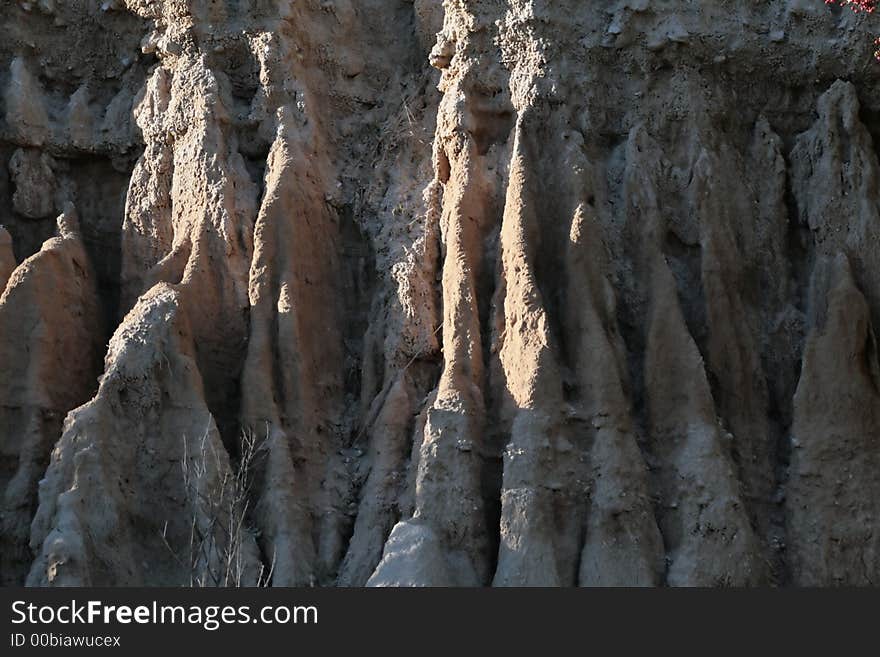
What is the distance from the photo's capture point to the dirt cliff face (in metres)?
19.9

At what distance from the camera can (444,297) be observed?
21.6m

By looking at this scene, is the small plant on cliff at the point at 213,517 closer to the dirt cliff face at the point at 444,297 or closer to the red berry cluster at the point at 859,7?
the dirt cliff face at the point at 444,297

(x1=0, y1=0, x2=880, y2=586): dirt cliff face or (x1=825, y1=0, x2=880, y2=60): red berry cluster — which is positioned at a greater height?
(x1=825, y1=0, x2=880, y2=60): red berry cluster

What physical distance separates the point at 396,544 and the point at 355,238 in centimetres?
570

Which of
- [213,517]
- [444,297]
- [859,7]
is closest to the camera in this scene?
[213,517]

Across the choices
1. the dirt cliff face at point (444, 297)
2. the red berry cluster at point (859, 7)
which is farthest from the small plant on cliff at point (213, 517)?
the red berry cluster at point (859, 7)

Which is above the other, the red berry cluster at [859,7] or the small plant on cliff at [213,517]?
the red berry cluster at [859,7]

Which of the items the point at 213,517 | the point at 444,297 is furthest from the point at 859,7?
Result: the point at 213,517

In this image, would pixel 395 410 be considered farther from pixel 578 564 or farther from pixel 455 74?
pixel 455 74

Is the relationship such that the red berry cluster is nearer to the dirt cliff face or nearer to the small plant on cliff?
the dirt cliff face

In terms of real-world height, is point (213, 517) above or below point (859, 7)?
below

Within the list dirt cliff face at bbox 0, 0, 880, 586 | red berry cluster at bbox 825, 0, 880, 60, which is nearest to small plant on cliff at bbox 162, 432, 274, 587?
dirt cliff face at bbox 0, 0, 880, 586

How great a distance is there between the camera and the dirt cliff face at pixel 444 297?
19875 millimetres

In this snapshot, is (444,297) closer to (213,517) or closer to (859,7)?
(213,517)
